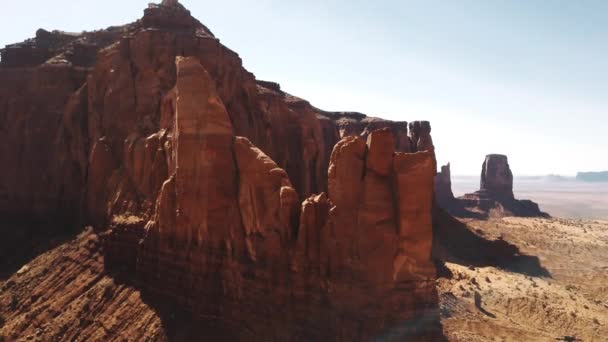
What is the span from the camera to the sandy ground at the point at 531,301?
3825 centimetres

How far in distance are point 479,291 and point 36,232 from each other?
44.5m

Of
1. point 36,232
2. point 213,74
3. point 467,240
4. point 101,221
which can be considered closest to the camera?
point 101,221

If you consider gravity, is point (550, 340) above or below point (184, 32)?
below

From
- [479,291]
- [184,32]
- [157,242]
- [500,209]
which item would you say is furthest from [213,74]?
[500,209]

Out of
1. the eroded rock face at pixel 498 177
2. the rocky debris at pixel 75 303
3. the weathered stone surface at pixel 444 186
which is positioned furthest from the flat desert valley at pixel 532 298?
the eroded rock face at pixel 498 177

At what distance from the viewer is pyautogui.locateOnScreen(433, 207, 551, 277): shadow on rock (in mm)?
63022


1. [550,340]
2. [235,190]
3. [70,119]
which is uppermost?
[70,119]

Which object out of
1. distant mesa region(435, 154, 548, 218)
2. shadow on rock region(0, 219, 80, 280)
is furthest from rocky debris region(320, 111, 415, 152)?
shadow on rock region(0, 219, 80, 280)

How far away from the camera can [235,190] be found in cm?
2784

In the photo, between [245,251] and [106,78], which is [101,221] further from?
[245,251]

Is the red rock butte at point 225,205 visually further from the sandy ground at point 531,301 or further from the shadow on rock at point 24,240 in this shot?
the sandy ground at point 531,301

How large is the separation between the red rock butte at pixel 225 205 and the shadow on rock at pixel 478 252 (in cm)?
3189

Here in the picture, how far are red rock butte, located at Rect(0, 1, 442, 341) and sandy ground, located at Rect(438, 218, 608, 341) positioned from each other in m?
15.5

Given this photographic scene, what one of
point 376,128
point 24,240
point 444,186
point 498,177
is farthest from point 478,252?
point 498,177
